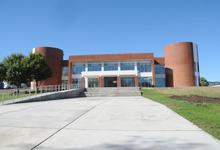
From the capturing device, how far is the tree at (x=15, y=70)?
111 ft

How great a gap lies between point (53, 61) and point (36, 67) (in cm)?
Answer: 1970

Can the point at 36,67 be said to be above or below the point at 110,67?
below

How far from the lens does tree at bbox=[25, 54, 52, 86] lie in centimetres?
3550

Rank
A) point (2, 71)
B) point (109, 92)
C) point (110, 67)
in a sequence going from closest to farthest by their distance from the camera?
point (2, 71)
point (109, 92)
point (110, 67)

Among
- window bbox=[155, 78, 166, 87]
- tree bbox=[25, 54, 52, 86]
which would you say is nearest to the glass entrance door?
window bbox=[155, 78, 166, 87]

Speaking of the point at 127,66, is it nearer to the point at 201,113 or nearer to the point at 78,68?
the point at 78,68

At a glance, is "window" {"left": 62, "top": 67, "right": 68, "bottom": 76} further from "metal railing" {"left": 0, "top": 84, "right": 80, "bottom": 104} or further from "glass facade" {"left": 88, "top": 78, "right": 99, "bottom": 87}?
"metal railing" {"left": 0, "top": 84, "right": 80, "bottom": 104}

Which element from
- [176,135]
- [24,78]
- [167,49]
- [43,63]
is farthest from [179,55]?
[176,135]

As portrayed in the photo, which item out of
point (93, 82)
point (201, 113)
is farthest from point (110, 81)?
point (201, 113)

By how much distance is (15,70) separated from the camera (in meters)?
34.0

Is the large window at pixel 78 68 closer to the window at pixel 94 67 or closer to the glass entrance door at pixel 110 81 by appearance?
the window at pixel 94 67

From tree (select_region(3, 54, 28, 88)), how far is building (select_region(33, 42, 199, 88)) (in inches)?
757

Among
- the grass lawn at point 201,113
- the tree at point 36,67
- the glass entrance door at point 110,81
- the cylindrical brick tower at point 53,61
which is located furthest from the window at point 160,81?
the grass lawn at point 201,113

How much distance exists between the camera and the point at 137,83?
168 feet
